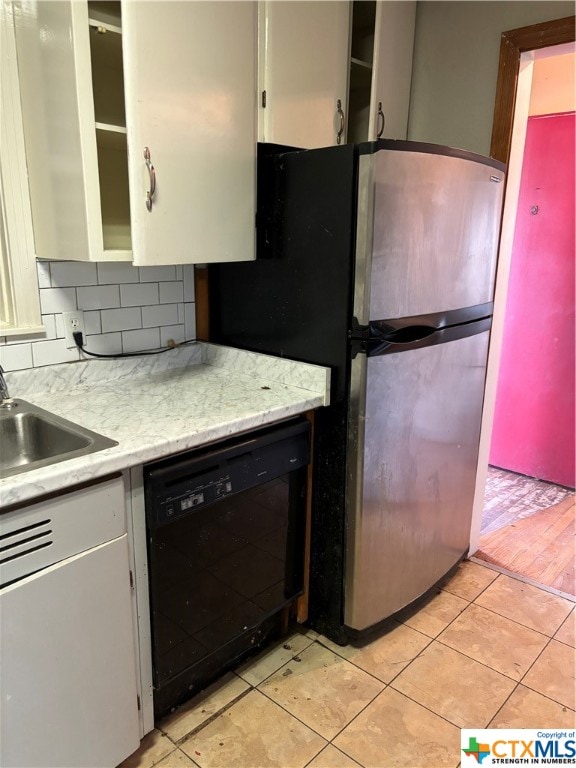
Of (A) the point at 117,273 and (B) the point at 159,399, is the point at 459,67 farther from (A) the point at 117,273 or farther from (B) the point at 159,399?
(B) the point at 159,399

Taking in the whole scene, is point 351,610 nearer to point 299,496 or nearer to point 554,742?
point 299,496

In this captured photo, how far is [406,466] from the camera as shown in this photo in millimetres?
1863

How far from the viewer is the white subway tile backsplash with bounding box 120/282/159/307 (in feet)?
6.20

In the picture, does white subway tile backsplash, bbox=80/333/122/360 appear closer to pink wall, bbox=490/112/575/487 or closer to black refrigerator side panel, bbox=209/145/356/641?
black refrigerator side panel, bbox=209/145/356/641

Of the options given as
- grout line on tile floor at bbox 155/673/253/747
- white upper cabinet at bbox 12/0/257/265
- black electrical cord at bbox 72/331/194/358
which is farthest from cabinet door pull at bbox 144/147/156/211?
grout line on tile floor at bbox 155/673/253/747

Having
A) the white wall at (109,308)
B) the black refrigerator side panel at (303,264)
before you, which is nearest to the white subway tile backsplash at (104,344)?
the white wall at (109,308)

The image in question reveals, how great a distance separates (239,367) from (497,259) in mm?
1104

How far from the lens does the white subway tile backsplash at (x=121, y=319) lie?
6.08 feet

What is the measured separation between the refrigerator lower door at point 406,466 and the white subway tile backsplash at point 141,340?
762 millimetres

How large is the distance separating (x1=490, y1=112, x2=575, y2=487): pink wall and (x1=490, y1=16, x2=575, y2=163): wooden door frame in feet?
3.59

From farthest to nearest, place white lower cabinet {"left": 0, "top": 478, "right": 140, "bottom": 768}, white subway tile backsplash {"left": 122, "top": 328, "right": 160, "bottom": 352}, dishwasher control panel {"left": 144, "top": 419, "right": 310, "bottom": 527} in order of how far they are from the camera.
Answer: white subway tile backsplash {"left": 122, "top": 328, "right": 160, "bottom": 352}, dishwasher control panel {"left": 144, "top": 419, "right": 310, "bottom": 527}, white lower cabinet {"left": 0, "top": 478, "right": 140, "bottom": 768}

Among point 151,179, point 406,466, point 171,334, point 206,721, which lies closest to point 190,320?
point 171,334

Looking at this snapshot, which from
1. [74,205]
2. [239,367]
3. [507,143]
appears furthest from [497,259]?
[74,205]

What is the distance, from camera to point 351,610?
186 centimetres
